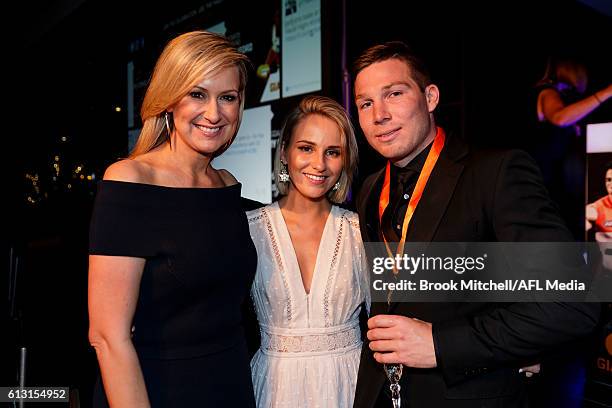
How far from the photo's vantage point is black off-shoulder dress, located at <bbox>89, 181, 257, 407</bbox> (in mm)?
1408

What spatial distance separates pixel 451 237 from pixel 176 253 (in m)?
0.77

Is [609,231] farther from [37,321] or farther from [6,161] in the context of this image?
[6,161]

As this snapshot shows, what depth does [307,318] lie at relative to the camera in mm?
2029

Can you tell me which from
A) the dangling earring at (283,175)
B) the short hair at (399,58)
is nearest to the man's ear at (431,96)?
the short hair at (399,58)

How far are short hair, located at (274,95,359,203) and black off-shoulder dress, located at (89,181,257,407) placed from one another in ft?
2.15

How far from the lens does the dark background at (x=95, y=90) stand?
10.5 feet

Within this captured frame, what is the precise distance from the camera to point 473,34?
3117mm

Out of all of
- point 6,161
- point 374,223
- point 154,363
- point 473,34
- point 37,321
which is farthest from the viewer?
point 6,161

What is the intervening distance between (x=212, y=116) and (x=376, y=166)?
2.05m

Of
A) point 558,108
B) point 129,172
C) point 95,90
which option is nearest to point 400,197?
point 129,172

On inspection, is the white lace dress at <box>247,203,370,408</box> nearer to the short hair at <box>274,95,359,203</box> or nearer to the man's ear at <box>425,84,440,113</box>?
the short hair at <box>274,95,359,203</box>

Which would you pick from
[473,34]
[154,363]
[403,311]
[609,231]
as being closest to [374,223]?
[403,311]

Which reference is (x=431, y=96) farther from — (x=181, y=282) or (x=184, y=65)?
(x=181, y=282)

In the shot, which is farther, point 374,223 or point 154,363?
point 374,223
